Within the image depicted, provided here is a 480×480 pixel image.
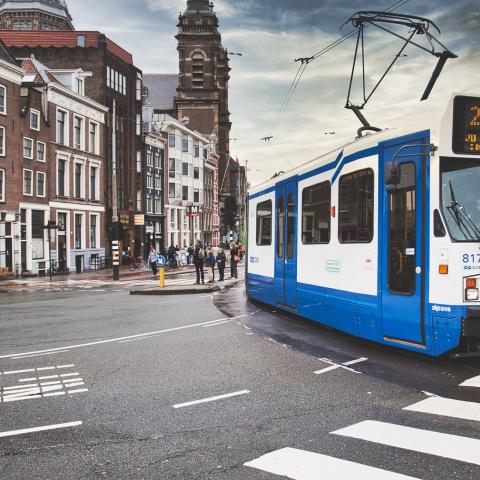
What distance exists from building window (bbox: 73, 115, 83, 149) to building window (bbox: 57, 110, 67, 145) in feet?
4.25

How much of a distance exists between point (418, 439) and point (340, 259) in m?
5.28

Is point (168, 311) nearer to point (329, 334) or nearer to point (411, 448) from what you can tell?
point (329, 334)

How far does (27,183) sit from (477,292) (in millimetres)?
34250

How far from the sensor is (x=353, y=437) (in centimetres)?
532

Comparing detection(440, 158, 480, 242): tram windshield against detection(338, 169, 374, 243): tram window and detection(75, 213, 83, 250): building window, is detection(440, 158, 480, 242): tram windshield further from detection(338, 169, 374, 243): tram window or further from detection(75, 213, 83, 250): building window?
detection(75, 213, 83, 250): building window

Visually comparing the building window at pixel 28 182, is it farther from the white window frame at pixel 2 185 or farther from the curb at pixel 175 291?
the curb at pixel 175 291

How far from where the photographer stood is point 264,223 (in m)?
15.8

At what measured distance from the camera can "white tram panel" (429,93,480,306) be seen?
7781 millimetres

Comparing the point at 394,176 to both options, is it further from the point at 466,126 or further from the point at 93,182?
the point at 93,182

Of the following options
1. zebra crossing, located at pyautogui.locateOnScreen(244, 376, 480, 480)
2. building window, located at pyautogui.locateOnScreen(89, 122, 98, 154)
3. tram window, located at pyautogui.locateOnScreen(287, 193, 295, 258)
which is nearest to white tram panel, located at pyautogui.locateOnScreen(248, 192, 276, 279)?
tram window, located at pyautogui.locateOnScreen(287, 193, 295, 258)

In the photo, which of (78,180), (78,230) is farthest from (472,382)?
(78,180)

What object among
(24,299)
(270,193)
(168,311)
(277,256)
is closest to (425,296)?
(277,256)

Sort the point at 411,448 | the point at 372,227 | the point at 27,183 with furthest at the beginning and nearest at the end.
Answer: the point at 27,183, the point at 372,227, the point at 411,448

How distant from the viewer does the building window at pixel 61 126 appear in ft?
139
